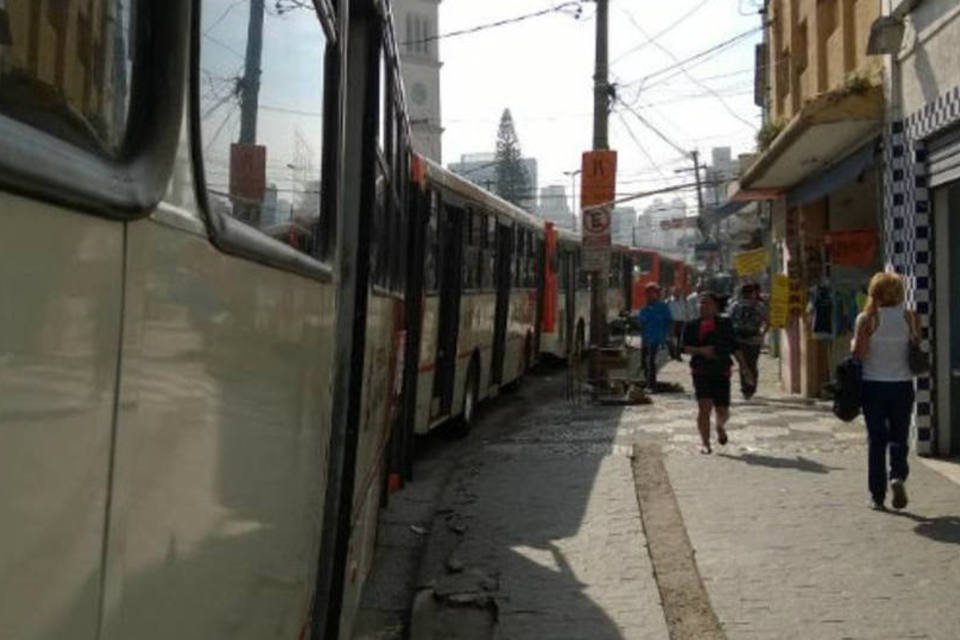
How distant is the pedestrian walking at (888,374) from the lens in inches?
313

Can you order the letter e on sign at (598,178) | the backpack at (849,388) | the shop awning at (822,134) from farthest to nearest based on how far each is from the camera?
the letter e on sign at (598,178)
the shop awning at (822,134)
the backpack at (849,388)

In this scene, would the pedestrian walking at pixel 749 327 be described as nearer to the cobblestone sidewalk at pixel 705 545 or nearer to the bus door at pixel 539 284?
the bus door at pixel 539 284

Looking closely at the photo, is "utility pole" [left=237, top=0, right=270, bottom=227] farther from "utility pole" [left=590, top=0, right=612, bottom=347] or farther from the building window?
"utility pole" [left=590, top=0, right=612, bottom=347]

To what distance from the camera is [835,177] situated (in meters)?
13.9

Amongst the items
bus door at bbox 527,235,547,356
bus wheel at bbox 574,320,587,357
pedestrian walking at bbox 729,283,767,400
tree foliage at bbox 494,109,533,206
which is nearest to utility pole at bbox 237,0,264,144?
pedestrian walking at bbox 729,283,767,400

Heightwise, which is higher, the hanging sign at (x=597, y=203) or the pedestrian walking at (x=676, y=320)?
the hanging sign at (x=597, y=203)

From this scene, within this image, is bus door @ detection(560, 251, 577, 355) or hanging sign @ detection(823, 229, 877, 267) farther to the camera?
bus door @ detection(560, 251, 577, 355)

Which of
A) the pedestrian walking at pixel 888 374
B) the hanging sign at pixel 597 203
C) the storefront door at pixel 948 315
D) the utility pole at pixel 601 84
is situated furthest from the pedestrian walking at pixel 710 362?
the utility pole at pixel 601 84

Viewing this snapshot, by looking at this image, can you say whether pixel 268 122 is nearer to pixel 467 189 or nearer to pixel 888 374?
pixel 888 374

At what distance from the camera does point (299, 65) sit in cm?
282

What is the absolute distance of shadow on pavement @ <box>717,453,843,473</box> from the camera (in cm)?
1016

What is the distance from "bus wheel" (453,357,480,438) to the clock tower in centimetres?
4543

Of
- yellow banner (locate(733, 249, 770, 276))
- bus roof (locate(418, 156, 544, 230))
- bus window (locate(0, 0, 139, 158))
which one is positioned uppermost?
yellow banner (locate(733, 249, 770, 276))

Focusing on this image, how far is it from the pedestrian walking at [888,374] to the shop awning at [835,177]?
4043mm
